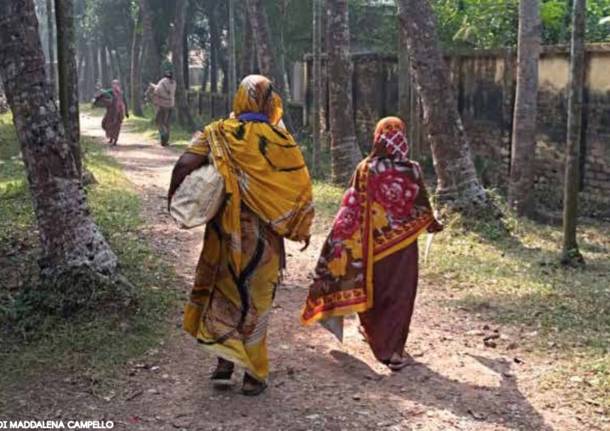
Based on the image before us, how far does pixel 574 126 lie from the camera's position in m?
7.38

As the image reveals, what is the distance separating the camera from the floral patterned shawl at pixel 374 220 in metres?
5.29

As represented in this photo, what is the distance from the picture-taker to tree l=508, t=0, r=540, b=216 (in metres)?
9.89

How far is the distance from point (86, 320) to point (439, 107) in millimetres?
5130

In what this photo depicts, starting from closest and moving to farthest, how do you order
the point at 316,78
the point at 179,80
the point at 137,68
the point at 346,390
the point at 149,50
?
the point at 346,390 → the point at 316,78 → the point at 179,80 → the point at 149,50 → the point at 137,68

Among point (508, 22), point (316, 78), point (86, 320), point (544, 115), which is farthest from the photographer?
point (508, 22)

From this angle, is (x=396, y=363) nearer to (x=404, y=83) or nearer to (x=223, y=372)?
(x=223, y=372)

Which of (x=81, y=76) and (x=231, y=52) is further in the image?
(x=81, y=76)

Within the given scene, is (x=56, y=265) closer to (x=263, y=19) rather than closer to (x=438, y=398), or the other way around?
(x=438, y=398)

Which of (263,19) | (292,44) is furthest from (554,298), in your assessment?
(292,44)

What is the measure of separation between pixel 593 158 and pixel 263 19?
7750 millimetres

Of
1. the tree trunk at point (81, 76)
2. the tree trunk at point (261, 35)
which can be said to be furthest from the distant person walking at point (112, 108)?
the tree trunk at point (81, 76)

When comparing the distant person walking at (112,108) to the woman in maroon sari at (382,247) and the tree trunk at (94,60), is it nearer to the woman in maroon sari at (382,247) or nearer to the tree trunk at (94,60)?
the woman in maroon sari at (382,247)

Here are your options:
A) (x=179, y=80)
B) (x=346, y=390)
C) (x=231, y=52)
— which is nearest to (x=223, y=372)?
(x=346, y=390)

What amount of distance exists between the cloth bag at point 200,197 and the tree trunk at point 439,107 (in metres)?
5.17
